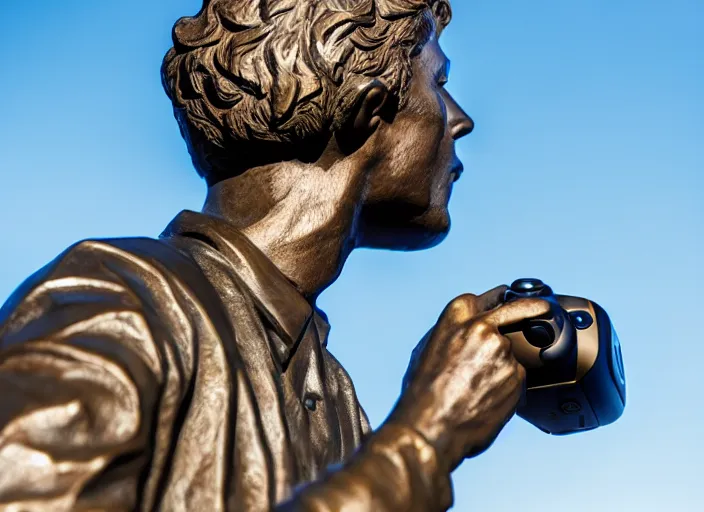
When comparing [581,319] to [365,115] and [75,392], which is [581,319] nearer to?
[365,115]

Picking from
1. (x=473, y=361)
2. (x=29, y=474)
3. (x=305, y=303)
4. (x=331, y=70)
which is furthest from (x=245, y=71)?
(x=29, y=474)

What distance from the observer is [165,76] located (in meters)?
4.41

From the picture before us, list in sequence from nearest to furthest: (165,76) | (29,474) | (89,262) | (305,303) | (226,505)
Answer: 1. (29,474)
2. (226,505)
3. (89,262)
4. (305,303)
5. (165,76)

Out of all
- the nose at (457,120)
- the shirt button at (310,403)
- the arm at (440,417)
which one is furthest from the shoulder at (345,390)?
the nose at (457,120)

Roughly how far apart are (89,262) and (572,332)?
1.28m

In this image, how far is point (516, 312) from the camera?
12.3 ft

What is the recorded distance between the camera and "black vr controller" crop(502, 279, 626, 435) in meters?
3.77

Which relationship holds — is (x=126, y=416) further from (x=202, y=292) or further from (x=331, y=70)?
(x=331, y=70)

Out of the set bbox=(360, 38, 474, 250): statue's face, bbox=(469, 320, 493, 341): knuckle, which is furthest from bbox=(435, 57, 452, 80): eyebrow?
bbox=(469, 320, 493, 341): knuckle

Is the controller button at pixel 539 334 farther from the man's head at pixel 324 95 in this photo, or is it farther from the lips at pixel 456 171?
the lips at pixel 456 171

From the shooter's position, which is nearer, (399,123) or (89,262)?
(89,262)

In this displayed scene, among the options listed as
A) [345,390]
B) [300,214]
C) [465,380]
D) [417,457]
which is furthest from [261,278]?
[417,457]

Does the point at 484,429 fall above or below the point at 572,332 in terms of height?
below

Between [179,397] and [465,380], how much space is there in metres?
0.72
